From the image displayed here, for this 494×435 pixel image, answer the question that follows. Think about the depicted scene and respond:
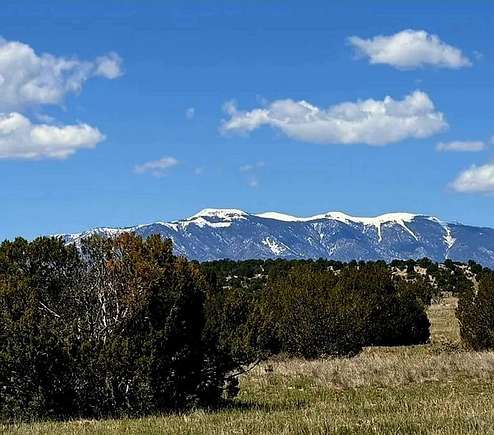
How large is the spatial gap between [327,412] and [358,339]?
21904 millimetres

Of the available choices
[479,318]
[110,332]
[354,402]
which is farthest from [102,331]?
[479,318]

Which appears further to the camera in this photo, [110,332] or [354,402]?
[354,402]

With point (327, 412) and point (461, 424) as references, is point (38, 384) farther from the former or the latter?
point (461, 424)

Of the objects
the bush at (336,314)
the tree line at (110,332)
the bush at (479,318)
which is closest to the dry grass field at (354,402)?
the bush at (479,318)

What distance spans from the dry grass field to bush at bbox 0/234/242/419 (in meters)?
1.32

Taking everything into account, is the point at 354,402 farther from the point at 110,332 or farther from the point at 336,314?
the point at 336,314

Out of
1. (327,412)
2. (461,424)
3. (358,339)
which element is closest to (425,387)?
(327,412)

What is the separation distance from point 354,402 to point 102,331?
6.21 m

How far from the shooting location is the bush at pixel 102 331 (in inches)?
657

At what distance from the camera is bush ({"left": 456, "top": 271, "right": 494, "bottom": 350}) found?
35.7 meters

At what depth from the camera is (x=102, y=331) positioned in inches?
682

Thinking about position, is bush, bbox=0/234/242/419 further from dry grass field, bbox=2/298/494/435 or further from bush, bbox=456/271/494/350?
bush, bbox=456/271/494/350

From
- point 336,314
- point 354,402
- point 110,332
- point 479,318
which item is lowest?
point 354,402

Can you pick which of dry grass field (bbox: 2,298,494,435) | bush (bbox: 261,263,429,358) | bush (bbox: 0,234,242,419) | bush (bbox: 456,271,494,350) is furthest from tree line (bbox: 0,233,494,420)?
bush (bbox: 456,271,494,350)
